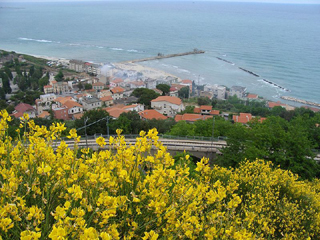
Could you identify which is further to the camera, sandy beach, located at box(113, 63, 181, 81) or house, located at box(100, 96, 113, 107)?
sandy beach, located at box(113, 63, 181, 81)

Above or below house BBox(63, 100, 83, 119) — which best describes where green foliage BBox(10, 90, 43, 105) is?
below

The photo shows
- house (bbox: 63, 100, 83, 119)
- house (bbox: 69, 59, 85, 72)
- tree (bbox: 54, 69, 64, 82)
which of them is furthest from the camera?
house (bbox: 69, 59, 85, 72)

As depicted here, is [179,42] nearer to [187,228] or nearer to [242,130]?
[242,130]

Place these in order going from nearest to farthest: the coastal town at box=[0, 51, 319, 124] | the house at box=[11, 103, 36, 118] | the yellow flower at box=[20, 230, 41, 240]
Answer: the yellow flower at box=[20, 230, 41, 240] < the coastal town at box=[0, 51, 319, 124] < the house at box=[11, 103, 36, 118]

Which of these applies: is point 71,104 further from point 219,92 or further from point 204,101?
point 219,92

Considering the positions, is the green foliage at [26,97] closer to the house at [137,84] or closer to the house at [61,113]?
the house at [61,113]

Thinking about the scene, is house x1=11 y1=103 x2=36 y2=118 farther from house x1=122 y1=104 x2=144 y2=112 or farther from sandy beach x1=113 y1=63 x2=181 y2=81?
sandy beach x1=113 y1=63 x2=181 y2=81

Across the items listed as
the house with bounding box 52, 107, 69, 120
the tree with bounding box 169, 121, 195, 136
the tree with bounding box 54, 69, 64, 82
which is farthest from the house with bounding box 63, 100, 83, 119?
the tree with bounding box 169, 121, 195, 136
